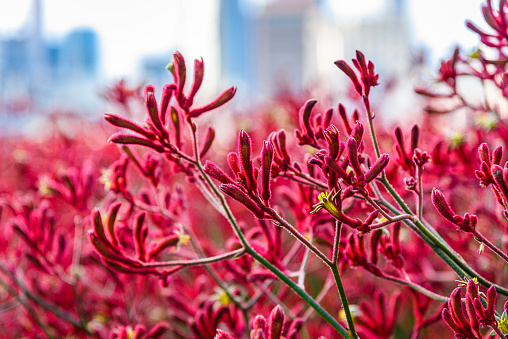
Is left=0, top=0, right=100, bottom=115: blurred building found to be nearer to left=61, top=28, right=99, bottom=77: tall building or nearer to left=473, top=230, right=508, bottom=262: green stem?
left=61, top=28, right=99, bottom=77: tall building

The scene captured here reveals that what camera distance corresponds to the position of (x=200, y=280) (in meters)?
1.20

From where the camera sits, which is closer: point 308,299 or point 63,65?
point 308,299

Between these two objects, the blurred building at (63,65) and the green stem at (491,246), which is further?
the blurred building at (63,65)

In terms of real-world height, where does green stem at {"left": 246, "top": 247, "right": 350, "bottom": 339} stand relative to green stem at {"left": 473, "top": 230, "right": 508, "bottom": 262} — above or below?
below

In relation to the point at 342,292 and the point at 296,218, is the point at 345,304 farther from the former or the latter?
the point at 296,218

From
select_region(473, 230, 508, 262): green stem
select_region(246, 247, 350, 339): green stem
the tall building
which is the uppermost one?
the tall building

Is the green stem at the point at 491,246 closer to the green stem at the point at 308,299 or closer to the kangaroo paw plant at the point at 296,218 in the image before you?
the kangaroo paw plant at the point at 296,218

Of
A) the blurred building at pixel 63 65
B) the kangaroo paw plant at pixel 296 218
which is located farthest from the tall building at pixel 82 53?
the kangaroo paw plant at pixel 296 218

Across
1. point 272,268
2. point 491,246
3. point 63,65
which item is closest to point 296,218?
point 272,268

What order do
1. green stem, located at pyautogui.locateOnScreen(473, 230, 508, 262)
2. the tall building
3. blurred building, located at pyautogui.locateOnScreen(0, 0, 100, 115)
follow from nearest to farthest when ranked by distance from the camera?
green stem, located at pyautogui.locateOnScreen(473, 230, 508, 262), blurred building, located at pyautogui.locateOnScreen(0, 0, 100, 115), the tall building

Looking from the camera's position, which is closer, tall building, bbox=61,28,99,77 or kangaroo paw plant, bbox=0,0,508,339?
kangaroo paw plant, bbox=0,0,508,339

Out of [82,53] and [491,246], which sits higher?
[82,53]

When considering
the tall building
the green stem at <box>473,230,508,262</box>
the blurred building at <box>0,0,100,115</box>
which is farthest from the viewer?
the tall building

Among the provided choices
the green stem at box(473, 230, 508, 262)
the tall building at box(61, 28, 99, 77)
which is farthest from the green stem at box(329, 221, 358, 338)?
the tall building at box(61, 28, 99, 77)
